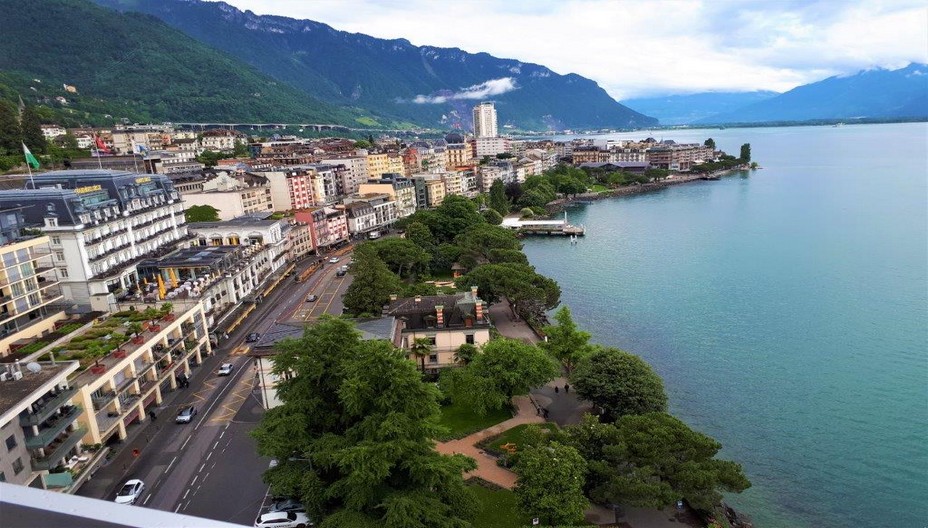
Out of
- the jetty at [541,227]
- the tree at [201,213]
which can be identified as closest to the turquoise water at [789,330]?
the jetty at [541,227]

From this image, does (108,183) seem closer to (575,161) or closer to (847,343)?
(847,343)

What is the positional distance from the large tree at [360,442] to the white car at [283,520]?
170cm

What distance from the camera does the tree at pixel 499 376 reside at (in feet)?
77.9

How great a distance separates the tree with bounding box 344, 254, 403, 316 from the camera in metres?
33.8

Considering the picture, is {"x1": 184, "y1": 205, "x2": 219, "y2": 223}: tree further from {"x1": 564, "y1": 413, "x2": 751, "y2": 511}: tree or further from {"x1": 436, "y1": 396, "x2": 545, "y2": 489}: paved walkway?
{"x1": 564, "y1": 413, "x2": 751, "y2": 511}: tree

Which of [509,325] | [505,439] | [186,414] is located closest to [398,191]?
[509,325]

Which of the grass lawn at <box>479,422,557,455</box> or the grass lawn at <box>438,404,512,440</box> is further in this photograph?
the grass lawn at <box>438,404,512,440</box>

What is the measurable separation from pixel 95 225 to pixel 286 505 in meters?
25.8

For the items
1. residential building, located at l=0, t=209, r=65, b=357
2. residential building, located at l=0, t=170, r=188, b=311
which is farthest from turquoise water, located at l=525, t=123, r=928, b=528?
residential building, located at l=0, t=209, r=65, b=357

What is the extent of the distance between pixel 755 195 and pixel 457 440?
89.4 metres

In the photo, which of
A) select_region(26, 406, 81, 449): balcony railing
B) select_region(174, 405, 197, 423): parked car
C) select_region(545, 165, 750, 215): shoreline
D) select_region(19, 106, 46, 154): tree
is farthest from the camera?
select_region(545, 165, 750, 215): shoreline

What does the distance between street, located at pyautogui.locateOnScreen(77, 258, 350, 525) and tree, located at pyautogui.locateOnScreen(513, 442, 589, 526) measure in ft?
28.2

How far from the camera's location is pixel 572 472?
1722 cm

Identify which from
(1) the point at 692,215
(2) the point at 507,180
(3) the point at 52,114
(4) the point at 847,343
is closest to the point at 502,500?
(4) the point at 847,343
